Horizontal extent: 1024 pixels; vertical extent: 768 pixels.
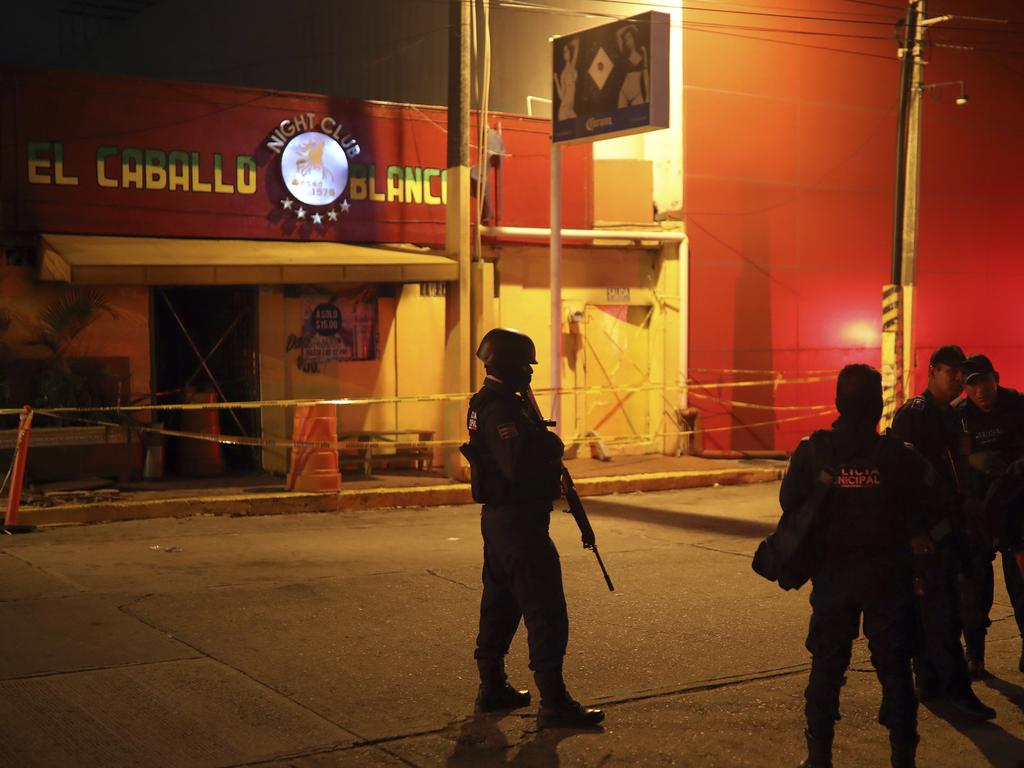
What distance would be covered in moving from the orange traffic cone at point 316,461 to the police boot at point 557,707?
7.87 metres

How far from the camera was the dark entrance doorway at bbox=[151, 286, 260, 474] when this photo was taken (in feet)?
50.6

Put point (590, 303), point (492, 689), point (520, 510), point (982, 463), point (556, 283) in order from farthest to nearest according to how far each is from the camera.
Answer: point (590, 303) → point (556, 283) → point (982, 463) → point (492, 689) → point (520, 510)

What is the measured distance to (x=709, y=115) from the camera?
1892 cm

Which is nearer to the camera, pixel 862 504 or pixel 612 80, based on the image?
pixel 862 504

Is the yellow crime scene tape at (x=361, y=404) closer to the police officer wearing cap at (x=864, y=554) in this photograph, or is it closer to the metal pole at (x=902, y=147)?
the metal pole at (x=902, y=147)

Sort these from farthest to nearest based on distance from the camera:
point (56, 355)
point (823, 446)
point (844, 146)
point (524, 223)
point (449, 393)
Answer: point (844, 146) < point (524, 223) < point (449, 393) < point (56, 355) < point (823, 446)

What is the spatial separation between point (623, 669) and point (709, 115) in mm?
13347

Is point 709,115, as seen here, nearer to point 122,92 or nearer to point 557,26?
point 557,26

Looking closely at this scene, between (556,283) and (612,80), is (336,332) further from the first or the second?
(612,80)

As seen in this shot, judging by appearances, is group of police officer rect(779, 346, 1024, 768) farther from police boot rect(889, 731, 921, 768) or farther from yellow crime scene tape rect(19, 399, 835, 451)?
yellow crime scene tape rect(19, 399, 835, 451)

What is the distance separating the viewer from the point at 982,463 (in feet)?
21.9

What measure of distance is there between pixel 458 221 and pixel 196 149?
10.6 feet

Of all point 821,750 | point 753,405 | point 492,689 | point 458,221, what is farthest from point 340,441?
point 821,750

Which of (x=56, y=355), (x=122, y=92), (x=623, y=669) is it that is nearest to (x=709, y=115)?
(x=122, y=92)
